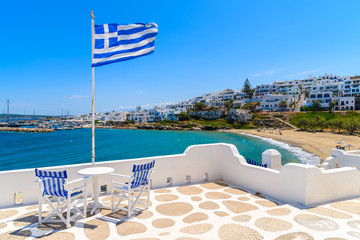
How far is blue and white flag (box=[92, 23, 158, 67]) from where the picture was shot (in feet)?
15.7

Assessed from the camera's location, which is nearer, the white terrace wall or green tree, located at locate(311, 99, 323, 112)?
the white terrace wall

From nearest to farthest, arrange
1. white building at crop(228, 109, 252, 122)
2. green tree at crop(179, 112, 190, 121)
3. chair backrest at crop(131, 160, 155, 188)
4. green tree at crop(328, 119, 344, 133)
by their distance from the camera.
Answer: chair backrest at crop(131, 160, 155, 188) → green tree at crop(328, 119, 344, 133) → white building at crop(228, 109, 252, 122) → green tree at crop(179, 112, 190, 121)

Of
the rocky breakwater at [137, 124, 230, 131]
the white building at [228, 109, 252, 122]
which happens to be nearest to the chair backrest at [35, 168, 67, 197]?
the rocky breakwater at [137, 124, 230, 131]

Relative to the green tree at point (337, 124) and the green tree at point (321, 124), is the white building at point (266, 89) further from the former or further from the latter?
the green tree at point (337, 124)

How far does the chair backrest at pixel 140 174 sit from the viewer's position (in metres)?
3.98

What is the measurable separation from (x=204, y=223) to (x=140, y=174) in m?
1.43

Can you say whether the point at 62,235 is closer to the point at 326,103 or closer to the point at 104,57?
the point at 104,57

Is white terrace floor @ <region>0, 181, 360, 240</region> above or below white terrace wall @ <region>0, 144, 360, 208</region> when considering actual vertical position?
below

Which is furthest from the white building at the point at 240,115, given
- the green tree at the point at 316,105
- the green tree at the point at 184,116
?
the green tree at the point at 316,105

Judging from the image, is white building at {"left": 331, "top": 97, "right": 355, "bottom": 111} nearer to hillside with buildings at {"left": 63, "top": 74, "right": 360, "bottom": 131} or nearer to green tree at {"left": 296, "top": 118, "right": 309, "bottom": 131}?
hillside with buildings at {"left": 63, "top": 74, "right": 360, "bottom": 131}

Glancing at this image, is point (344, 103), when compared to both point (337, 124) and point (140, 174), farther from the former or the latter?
point (140, 174)

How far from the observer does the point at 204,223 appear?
12.2 ft

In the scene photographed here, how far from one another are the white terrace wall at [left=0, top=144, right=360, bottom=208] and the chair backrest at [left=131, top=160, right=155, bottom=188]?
1193 millimetres

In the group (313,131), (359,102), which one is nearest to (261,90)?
(359,102)
